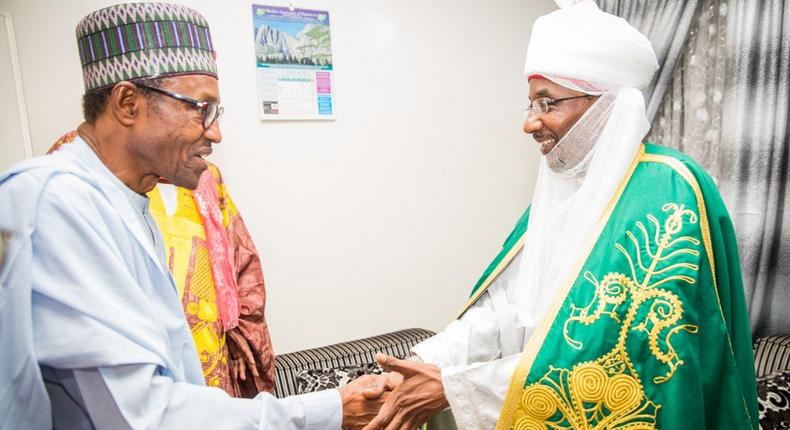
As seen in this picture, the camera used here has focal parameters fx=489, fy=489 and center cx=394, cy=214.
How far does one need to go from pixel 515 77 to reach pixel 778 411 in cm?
222

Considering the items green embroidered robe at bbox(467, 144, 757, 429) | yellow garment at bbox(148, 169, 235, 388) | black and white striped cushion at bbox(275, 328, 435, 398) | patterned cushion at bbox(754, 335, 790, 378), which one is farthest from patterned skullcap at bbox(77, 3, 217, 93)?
patterned cushion at bbox(754, 335, 790, 378)

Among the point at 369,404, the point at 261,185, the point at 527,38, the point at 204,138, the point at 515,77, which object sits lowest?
the point at 369,404

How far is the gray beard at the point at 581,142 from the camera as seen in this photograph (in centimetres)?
143

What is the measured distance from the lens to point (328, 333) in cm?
282

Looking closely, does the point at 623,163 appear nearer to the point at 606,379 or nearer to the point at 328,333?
the point at 606,379

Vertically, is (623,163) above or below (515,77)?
below

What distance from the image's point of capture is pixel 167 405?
2.81 feet

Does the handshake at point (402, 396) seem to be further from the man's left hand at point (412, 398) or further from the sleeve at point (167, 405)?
the sleeve at point (167, 405)

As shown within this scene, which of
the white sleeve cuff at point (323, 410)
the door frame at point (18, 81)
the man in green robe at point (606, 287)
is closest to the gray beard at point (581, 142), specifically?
the man in green robe at point (606, 287)

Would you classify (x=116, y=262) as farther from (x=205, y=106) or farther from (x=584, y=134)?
(x=584, y=134)

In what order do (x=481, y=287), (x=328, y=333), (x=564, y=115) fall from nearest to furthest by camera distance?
(x=564, y=115)
(x=481, y=287)
(x=328, y=333)

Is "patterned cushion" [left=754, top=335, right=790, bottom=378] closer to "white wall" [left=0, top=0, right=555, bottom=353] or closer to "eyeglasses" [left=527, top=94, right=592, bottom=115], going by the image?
"white wall" [left=0, top=0, right=555, bottom=353]

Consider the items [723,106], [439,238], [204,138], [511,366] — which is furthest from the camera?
[439,238]

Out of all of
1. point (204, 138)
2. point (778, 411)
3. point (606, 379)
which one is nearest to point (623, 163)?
point (606, 379)
